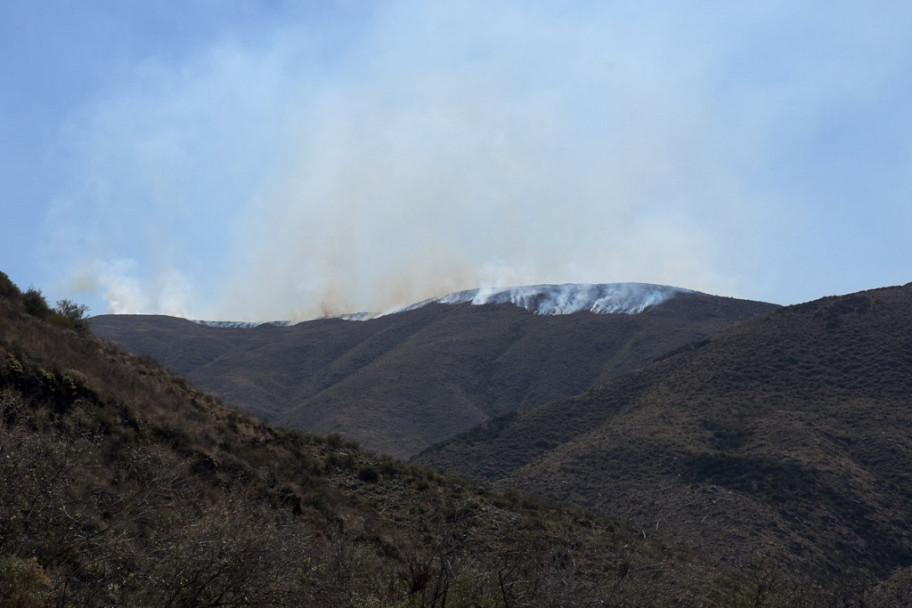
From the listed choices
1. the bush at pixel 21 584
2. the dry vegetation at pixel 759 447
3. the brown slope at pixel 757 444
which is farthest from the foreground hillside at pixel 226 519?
the brown slope at pixel 757 444

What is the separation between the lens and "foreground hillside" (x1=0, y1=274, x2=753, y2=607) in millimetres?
10000

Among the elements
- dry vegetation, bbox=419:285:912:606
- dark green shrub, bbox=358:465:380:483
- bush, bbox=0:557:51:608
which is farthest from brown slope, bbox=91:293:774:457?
bush, bbox=0:557:51:608

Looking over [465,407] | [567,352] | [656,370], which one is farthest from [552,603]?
[567,352]

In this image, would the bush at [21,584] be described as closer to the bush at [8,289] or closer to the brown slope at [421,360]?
the bush at [8,289]

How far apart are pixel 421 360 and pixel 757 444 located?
52.1 meters

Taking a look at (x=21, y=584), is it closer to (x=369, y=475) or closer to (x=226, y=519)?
(x=226, y=519)

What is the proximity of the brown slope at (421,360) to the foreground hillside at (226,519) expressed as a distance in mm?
38356

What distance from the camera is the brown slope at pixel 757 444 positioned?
36.3 m

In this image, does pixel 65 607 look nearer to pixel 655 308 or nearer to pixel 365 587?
pixel 365 587

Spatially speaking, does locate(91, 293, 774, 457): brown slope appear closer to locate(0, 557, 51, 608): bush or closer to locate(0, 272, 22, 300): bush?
locate(0, 272, 22, 300): bush

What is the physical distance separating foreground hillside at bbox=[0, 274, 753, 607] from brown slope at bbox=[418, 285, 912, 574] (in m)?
11.2

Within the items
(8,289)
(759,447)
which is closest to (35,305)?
(8,289)

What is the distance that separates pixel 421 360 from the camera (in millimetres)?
92312

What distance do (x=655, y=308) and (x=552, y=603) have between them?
101m
